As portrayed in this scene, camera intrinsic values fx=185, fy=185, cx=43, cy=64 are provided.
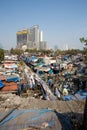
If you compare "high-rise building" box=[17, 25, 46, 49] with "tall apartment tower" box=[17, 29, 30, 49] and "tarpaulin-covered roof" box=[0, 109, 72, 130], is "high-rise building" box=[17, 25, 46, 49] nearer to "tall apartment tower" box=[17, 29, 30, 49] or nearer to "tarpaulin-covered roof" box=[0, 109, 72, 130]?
"tall apartment tower" box=[17, 29, 30, 49]

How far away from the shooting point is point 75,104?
1173 cm

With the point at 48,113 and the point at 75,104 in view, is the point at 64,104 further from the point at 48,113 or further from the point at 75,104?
the point at 48,113

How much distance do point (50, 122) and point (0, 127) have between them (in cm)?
176

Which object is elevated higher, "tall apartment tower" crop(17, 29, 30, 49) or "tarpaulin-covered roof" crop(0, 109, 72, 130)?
"tall apartment tower" crop(17, 29, 30, 49)

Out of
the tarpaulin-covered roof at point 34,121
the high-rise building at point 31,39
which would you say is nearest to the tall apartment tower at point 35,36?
the high-rise building at point 31,39

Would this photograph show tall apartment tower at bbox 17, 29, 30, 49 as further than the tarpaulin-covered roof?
Yes

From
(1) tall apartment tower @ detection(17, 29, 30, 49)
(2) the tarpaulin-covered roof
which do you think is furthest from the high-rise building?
(2) the tarpaulin-covered roof

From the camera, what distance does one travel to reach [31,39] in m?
167

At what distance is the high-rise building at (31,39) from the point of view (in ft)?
520

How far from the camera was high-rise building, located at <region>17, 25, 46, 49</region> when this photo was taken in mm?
158500

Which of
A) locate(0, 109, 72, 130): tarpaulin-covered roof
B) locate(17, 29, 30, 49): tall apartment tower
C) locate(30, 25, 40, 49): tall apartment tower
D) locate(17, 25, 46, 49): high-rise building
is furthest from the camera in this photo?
locate(30, 25, 40, 49): tall apartment tower

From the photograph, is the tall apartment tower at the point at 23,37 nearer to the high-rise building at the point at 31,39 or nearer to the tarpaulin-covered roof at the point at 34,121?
the high-rise building at the point at 31,39

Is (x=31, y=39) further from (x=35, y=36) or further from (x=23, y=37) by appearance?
(x=23, y=37)

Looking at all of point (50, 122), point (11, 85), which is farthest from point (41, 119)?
point (11, 85)
